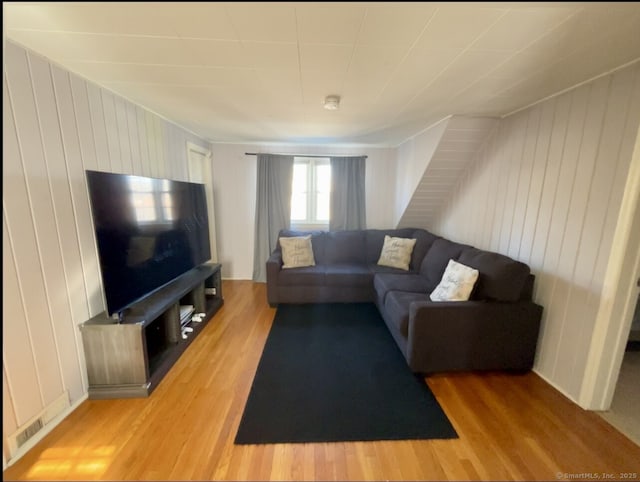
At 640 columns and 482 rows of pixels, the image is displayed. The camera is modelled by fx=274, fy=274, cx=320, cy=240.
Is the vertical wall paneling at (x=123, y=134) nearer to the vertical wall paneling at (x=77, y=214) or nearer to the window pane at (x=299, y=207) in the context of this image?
the vertical wall paneling at (x=77, y=214)

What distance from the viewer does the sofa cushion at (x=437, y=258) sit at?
110 inches

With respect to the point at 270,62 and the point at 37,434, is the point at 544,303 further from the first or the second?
the point at 37,434

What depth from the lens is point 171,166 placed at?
3.00 m

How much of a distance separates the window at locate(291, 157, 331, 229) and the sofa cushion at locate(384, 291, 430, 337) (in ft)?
6.52

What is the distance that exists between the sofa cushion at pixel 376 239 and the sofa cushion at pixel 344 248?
0.08 metres

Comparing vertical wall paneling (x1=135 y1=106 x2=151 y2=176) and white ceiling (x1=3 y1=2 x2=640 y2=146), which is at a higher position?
white ceiling (x1=3 y1=2 x2=640 y2=146)

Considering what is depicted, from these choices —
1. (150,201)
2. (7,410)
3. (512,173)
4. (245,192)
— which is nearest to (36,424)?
(7,410)

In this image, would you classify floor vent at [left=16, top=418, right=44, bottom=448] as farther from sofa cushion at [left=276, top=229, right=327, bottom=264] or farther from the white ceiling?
sofa cushion at [left=276, top=229, right=327, bottom=264]

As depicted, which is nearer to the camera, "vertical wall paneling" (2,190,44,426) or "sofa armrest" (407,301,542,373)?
"vertical wall paneling" (2,190,44,426)

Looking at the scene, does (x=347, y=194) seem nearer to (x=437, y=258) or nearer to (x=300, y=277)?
(x=300, y=277)

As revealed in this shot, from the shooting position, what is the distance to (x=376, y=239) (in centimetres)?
383

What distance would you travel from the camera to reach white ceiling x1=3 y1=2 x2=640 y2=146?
114 centimetres

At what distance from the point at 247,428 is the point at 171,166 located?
2.65 metres

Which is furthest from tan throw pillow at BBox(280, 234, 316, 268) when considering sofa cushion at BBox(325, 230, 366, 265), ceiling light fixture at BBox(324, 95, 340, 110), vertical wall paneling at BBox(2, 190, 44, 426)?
vertical wall paneling at BBox(2, 190, 44, 426)
